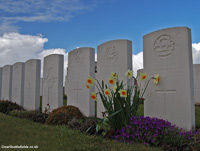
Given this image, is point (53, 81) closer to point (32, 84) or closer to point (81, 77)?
point (81, 77)

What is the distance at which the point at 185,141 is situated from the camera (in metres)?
3.86

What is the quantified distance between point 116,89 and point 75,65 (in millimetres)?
3271

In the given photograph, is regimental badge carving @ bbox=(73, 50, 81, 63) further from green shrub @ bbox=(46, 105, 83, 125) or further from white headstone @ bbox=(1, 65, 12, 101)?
white headstone @ bbox=(1, 65, 12, 101)

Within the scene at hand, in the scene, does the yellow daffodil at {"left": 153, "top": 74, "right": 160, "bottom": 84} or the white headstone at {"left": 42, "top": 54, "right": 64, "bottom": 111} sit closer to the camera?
the yellow daffodil at {"left": 153, "top": 74, "right": 160, "bottom": 84}

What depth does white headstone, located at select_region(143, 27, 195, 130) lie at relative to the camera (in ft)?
15.5

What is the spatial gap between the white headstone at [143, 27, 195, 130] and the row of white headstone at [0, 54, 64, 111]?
3833 mm

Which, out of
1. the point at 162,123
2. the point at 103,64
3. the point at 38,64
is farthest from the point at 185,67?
the point at 38,64

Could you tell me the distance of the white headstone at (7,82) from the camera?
40.4ft

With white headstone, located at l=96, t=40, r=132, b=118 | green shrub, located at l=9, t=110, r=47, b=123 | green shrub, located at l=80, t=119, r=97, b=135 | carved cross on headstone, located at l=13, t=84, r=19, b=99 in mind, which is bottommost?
green shrub, located at l=9, t=110, r=47, b=123

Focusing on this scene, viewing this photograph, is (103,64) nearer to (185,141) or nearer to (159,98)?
(159,98)

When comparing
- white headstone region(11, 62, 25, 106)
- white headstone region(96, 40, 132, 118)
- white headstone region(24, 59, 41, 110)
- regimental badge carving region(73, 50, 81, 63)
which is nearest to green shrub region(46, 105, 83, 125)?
white headstone region(96, 40, 132, 118)

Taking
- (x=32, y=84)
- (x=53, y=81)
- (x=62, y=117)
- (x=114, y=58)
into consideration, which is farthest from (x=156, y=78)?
(x=32, y=84)

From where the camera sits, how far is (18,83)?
1121 cm

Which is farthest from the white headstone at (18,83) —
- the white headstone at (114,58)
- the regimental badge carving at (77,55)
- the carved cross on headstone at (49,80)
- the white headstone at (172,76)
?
the white headstone at (172,76)
